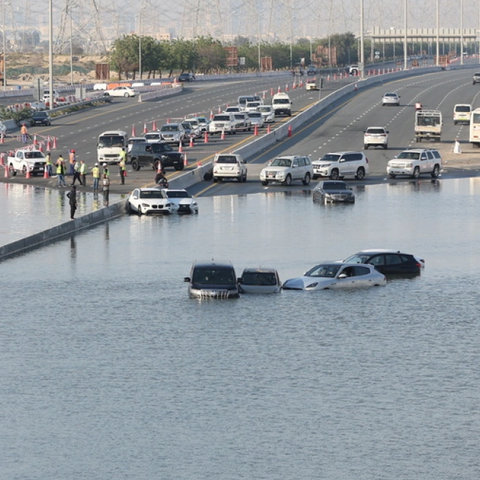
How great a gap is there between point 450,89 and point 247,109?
36172mm

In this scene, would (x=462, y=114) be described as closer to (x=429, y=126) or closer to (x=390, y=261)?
(x=429, y=126)

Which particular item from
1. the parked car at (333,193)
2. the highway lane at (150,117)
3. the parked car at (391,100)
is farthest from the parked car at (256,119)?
the parked car at (333,193)

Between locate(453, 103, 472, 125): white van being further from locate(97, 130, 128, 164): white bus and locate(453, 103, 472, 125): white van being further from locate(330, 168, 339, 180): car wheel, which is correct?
locate(97, 130, 128, 164): white bus

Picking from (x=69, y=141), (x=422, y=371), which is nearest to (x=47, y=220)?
(x=422, y=371)

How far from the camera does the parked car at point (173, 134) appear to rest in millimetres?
94375

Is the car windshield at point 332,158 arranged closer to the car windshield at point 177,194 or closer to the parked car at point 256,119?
the car windshield at point 177,194

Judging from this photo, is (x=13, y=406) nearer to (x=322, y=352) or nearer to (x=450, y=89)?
(x=322, y=352)

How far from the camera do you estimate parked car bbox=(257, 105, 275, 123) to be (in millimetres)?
109938

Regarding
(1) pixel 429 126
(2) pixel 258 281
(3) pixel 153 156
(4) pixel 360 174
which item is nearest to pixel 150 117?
(1) pixel 429 126

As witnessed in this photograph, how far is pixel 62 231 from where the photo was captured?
183ft

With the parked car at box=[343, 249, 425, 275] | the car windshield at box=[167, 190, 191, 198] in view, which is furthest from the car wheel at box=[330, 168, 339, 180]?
the parked car at box=[343, 249, 425, 275]

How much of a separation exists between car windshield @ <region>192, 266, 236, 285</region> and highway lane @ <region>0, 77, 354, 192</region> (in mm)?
28871

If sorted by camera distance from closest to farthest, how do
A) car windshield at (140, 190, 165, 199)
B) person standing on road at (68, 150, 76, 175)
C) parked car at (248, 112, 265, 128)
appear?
1. car windshield at (140, 190, 165, 199)
2. person standing on road at (68, 150, 76, 175)
3. parked car at (248, 112, 265, 128)

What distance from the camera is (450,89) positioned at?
14200 cm
